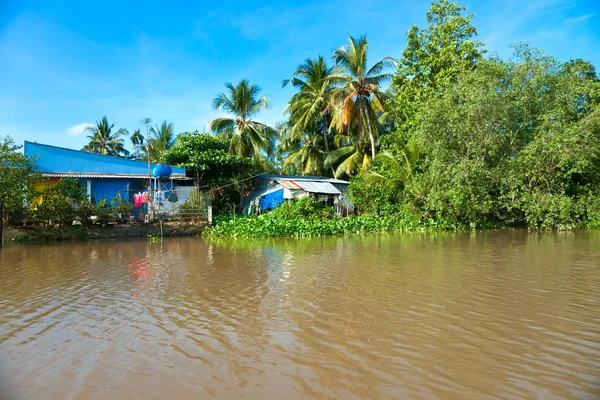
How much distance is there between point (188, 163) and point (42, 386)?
19871mm

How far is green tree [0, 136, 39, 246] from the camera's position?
15.1m

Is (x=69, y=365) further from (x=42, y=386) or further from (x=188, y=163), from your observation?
(x=188, y=163)

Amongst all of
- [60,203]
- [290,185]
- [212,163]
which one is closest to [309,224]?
[290,185]

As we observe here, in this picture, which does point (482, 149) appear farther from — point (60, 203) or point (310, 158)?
point (60, 203)

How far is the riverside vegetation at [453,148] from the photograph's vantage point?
19.3 m

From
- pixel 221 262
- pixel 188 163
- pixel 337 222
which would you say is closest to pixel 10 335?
pixel 221 262

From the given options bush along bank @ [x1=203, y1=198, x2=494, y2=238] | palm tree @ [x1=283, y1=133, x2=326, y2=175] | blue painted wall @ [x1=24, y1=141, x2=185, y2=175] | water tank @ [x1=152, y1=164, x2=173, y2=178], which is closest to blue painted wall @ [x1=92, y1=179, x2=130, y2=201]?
blue painted wall @ [x1=24, y1=141, x2=185, y2=175]

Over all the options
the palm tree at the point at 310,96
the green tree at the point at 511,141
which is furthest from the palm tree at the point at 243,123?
the green tree at the point at 511,141

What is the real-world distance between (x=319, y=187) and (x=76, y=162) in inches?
507

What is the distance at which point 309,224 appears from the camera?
18469 mm

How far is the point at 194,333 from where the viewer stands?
17.2ft

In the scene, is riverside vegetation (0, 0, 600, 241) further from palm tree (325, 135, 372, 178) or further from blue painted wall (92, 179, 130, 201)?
blue painted wall (92, 179, 130, 201)

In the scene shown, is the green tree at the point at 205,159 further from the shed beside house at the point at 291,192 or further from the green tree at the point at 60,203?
the green tree at the point at 60,203

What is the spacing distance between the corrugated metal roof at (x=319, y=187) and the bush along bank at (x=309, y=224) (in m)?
1.53
